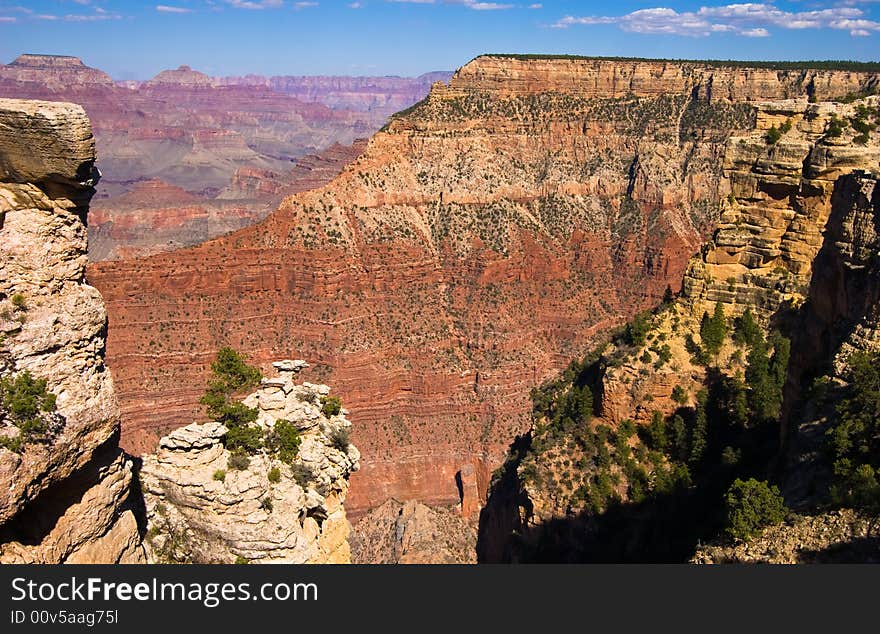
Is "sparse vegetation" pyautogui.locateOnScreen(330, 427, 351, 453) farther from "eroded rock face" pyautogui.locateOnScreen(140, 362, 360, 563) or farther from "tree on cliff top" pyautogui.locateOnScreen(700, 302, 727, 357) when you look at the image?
"tree on cliff top" pyautogui.locateOnScreen(700, 302, 727, 357)

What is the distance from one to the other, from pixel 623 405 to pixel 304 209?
4052cm

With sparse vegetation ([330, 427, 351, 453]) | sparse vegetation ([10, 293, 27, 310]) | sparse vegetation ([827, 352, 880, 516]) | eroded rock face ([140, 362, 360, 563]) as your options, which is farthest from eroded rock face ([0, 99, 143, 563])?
sparse vegetation ([827, 352, 880, 516])

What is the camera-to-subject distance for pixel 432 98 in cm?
8788

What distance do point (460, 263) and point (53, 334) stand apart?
199ft

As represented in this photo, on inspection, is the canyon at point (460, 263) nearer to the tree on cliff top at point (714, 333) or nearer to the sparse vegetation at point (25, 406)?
the tree on cliff top at point (714, 333)

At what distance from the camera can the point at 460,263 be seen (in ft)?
253

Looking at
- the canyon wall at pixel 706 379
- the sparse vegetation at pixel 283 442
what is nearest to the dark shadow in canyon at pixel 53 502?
the sparse vegetation at pixel 283 442

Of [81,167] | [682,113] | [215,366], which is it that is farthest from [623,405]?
[682,113]

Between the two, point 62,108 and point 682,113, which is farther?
point 682,113

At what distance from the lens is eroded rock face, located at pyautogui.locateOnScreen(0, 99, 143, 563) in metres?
16.9

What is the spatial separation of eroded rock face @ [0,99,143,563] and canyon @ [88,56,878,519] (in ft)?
110

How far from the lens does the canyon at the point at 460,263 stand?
202 feet

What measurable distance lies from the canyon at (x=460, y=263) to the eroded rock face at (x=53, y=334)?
110 ft

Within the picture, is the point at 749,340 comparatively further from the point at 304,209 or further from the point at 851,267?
the point at 304,209
